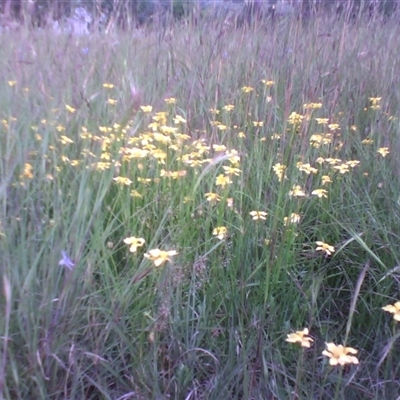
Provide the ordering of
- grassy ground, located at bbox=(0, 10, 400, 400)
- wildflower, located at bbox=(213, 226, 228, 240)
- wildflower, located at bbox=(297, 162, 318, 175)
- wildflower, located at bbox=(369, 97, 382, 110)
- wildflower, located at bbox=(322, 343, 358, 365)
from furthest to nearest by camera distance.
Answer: wildflower, located at bbox=(369, 97, 382, 110) < wildflower, located at bbox=(297, 162, 318, 175) < wildflower, located at bbox=(213, 226, 228, 240) < grassy ground, located at bbox=(0, 10, 400, 400) < wildflower, located at bbox=(322, 343, 358, 365)

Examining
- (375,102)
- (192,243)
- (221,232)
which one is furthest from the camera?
(375,102)

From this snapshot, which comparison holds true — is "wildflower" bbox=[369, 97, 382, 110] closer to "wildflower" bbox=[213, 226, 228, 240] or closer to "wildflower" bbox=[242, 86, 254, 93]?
"wildflower" bbox=[242, 86, 254, 93]

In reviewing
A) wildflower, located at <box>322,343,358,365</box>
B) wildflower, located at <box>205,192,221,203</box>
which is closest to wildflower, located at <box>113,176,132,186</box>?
wildflower, located at <box>205,192,221,203</box>

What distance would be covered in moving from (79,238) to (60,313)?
7.0 inches

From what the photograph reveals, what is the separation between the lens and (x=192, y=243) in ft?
5.20

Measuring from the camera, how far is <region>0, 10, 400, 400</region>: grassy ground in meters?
1.23

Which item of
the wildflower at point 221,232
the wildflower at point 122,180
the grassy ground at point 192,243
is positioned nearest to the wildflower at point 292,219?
the grassy ground at point 192,243

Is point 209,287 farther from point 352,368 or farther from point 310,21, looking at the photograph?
point 310,21

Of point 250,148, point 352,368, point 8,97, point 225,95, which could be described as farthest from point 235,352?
point 225,95

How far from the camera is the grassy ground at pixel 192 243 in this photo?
1227mm

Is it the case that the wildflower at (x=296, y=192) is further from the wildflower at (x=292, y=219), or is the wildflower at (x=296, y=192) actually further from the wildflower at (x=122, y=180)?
the wildflower at (x=122, y=180)

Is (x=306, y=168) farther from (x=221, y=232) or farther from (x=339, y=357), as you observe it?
(x=339, y=357)

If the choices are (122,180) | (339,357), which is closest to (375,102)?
(122,180)

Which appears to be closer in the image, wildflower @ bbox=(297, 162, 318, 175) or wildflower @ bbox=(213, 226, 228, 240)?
wildflower @ bbox=(213, 226, 228, 240)
